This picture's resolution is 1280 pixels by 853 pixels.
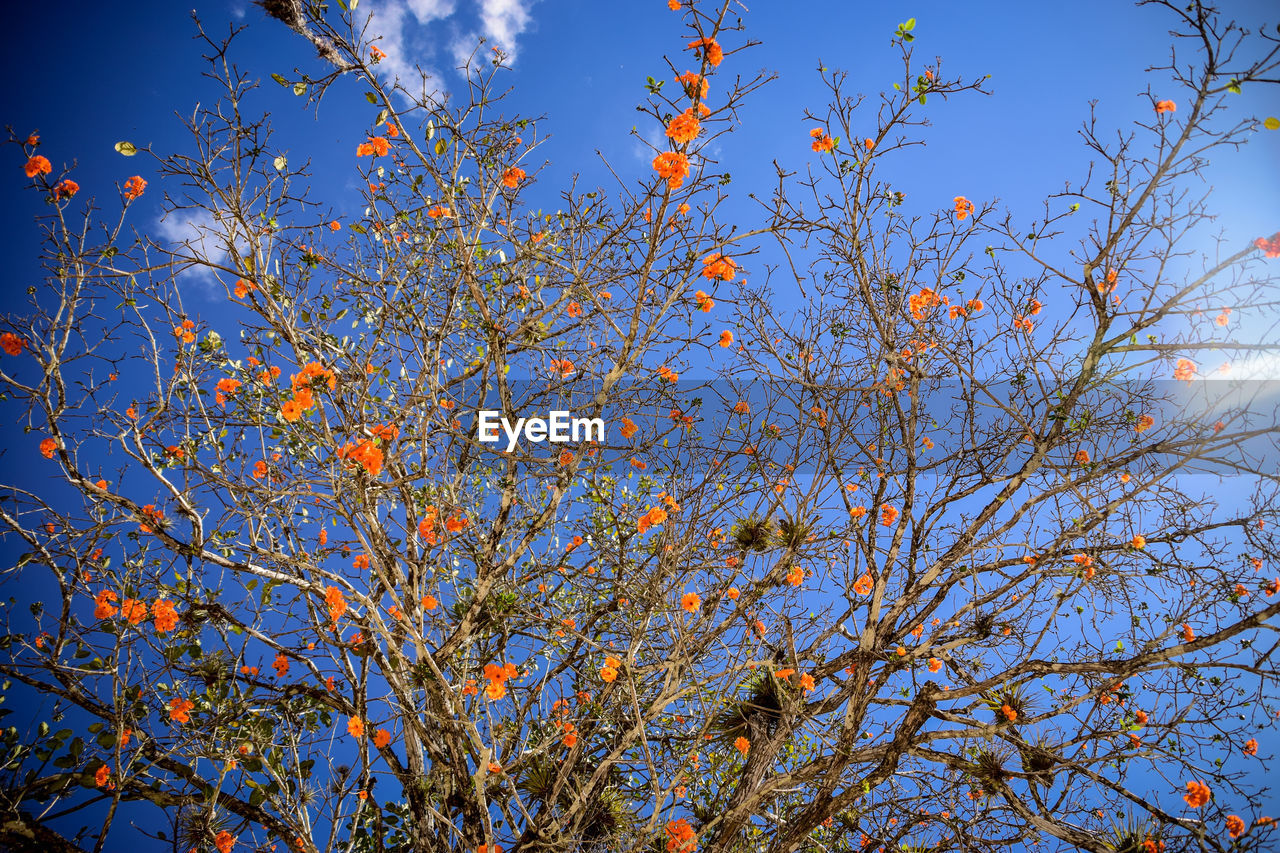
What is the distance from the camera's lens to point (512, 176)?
3.99 metres

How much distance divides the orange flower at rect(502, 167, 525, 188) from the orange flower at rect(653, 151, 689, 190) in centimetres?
109

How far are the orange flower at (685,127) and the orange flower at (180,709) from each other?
4553mm

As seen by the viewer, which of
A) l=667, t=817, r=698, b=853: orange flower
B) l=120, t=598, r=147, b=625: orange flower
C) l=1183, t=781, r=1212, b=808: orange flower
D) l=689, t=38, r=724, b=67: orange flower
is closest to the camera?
l=689, t=38, r=724, b=67: orange flower

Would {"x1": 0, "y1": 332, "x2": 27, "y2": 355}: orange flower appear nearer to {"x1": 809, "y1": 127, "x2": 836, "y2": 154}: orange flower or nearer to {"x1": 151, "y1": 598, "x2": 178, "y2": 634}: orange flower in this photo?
{"x1": 151, "y1": 598, "x2": 178, "y2": 634}: orange flower

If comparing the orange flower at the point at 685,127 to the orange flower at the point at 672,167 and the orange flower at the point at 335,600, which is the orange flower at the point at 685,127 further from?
the orange flower at the point at 335,600

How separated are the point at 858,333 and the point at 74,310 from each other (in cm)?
478

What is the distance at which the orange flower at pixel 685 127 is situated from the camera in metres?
3.10

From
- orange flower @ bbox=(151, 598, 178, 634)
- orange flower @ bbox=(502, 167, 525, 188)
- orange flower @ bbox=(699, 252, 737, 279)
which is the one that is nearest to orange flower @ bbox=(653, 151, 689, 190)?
orange flower @ bbox=(699, 252, 737, 279)

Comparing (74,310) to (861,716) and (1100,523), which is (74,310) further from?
(1100,523)

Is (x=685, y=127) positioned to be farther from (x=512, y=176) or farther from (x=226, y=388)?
(x=226, y=388)

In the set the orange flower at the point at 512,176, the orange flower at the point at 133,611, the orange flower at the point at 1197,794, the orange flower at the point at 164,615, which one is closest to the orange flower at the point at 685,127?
the orange flower at the point at 512,176

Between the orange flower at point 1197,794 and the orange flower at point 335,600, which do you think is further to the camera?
the orange flower at point 1197,794

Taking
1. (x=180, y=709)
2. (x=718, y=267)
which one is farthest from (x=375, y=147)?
(x=180, y=709)

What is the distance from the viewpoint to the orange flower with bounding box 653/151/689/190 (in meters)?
3.19
